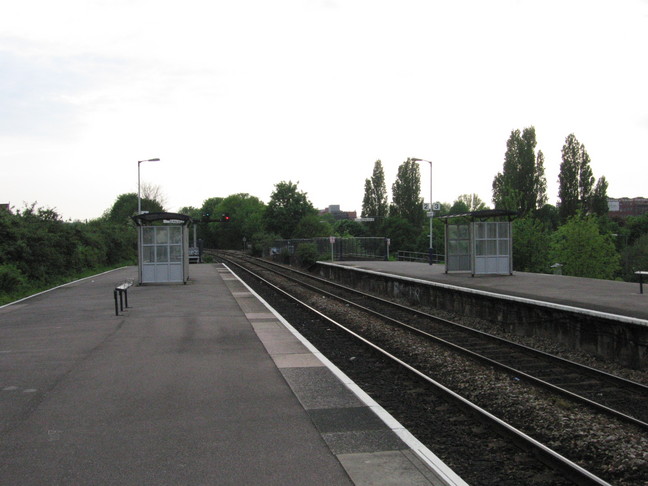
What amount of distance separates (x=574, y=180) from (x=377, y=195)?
30.3 metres

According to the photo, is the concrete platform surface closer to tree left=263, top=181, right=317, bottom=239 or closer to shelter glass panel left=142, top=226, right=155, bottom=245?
shelter glass panel left=142, top=226, right=155, bottom=245

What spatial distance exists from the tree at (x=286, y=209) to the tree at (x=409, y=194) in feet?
40.6

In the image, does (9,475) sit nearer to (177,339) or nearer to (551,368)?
(177,339)

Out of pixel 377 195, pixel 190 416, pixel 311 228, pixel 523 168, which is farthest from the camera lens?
pixel 377 195

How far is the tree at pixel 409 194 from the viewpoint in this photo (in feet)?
253

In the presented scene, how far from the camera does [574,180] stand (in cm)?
6044

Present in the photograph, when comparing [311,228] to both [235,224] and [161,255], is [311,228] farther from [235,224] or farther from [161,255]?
[235,224]

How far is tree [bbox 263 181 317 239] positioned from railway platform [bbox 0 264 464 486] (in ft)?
215

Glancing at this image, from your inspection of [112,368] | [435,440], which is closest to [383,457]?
[435,440]

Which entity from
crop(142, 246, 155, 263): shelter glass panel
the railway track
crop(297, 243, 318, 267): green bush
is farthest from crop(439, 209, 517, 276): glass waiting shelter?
crop(297, 243, 318, 267): green bush

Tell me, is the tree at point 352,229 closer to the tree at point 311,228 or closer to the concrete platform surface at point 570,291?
the tree at point 311,228

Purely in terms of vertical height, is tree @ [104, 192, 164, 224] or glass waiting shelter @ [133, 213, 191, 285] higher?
tree @ [104, 192, 164, 224]

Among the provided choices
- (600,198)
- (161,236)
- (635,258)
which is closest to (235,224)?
(600,198)

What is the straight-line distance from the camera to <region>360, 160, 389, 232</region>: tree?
275 feet
